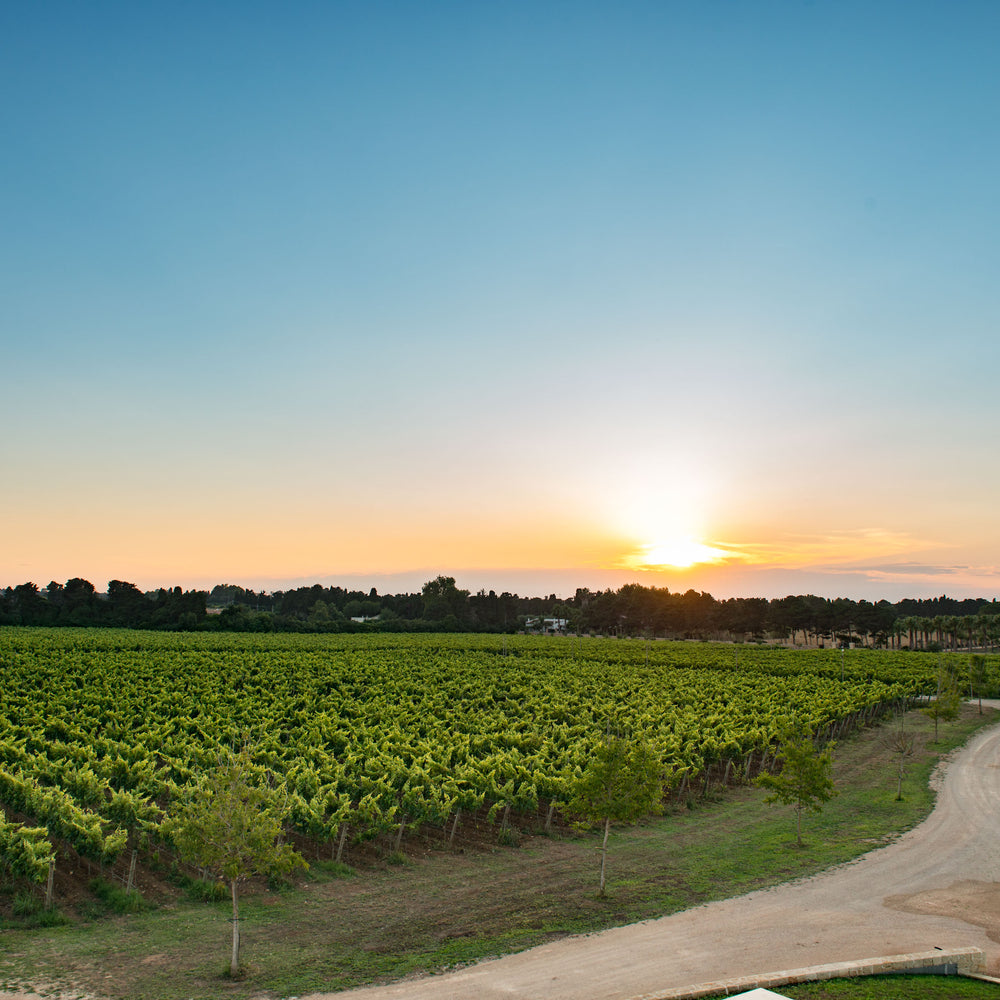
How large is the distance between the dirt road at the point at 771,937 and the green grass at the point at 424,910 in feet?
2.94

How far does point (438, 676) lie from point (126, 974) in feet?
208

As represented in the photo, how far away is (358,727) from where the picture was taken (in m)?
42.9

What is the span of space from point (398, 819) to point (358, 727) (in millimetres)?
14034

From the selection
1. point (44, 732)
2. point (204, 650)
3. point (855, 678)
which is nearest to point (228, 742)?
point (44, 732)

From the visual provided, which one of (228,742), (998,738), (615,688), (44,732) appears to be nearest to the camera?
(44,732)

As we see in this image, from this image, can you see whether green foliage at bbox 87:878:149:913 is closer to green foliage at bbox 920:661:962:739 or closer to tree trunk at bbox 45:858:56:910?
tree trunk at bbox 45:858:56:910

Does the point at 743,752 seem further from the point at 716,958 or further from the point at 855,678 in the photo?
the point at 855,678

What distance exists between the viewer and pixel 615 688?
237 feet

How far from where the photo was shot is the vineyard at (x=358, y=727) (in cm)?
2545

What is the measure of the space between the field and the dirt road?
1068 mm

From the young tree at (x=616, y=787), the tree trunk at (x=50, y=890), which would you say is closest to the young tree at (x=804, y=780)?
the young tree at (x=616, y=787)

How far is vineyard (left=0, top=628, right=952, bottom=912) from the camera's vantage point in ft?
83.5

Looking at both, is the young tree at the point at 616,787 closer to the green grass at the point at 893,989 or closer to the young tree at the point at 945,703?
the green grass at the point at 893,989

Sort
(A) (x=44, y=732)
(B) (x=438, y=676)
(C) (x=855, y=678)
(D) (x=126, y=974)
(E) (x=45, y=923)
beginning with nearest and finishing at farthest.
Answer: (D) (x=126, y=974) → (E) (x=45, y=923) → (A) (x=44, y=732) → (B) (x=438, y=676) → (C) (x=855, y=678)
